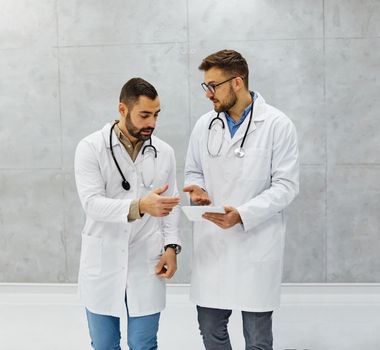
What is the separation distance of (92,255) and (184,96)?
1.71 m

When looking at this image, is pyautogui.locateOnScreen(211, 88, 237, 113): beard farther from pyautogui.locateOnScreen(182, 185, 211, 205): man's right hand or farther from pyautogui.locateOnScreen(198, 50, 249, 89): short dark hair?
pyautogui.locateOnScreen(182, 185, 211, 205): man's right hand

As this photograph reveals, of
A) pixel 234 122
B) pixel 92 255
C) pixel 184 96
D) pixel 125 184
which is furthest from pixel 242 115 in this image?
pixel 184 96

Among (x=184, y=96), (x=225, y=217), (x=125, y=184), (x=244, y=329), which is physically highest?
(x=184, y=96)

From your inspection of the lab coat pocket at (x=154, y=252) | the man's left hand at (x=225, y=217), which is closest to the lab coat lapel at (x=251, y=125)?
the man's left hand at (x=225, y=217)

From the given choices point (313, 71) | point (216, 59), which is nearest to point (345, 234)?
point (313, 71)

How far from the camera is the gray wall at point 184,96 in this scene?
341 cm

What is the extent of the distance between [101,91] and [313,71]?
149cm

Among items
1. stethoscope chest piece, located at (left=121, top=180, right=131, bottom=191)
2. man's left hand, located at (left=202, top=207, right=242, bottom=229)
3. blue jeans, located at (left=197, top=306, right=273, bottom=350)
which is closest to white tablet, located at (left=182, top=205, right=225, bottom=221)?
man's left hand, located at (left=202, top=207, right=242, bottom=229)

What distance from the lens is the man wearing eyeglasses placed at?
2186 millimetres

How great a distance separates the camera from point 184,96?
138 inches

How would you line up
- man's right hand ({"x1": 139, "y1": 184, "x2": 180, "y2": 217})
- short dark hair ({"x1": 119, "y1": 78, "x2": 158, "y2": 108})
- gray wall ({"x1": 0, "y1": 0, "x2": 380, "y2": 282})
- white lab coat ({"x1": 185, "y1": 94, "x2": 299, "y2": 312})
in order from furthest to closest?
gray wall ({"x1": 0, "y1": 0, "x2": 380, "y2": 282}) → white lab coat ({"x1": 185, "y1": 94, "x2": 299, "y2": 312}) → short dark hair ({"x1": 119, "y1": 78, "x2": 158, "y2": 108}) → man's right hand ({"x1": 139, "y1": 184, "x2": 180, "y2": 217})

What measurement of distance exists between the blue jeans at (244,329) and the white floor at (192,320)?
0.72 meters

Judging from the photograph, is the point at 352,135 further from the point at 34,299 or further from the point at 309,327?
the point at 34,299

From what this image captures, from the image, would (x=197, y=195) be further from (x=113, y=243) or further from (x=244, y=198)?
(x=113, y=243)
